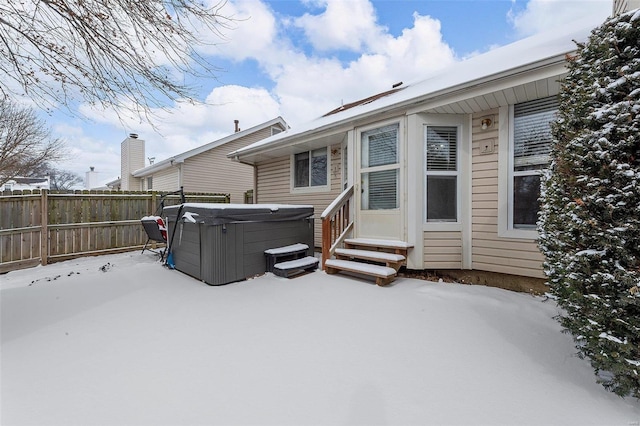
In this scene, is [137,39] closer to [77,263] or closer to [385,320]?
[385,320]

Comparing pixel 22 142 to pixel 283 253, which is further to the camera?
pixel 22 142

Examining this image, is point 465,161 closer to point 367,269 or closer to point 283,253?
point 367,269

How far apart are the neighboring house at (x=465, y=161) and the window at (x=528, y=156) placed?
0.01m

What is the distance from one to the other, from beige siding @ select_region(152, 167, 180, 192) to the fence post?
216 inches

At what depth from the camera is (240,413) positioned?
1.47m

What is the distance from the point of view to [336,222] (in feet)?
16.8

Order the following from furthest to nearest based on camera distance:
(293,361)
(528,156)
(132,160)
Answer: (132,160), (528,156), (293,361)

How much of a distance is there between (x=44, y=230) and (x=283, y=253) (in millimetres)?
5015

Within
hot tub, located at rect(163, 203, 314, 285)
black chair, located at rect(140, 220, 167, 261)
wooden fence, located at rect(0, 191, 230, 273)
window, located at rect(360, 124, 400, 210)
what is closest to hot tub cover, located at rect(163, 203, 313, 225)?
hot tub, located at rect(163, 203, 314, 285)

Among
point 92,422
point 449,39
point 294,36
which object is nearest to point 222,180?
point 294,36

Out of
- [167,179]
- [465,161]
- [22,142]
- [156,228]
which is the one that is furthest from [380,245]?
[22,142]

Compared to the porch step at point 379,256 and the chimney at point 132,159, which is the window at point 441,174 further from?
the chimney at point 132,159

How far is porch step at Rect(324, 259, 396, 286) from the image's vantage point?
380cm

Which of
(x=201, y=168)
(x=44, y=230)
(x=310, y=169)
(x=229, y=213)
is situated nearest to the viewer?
(x=229, y=213)
